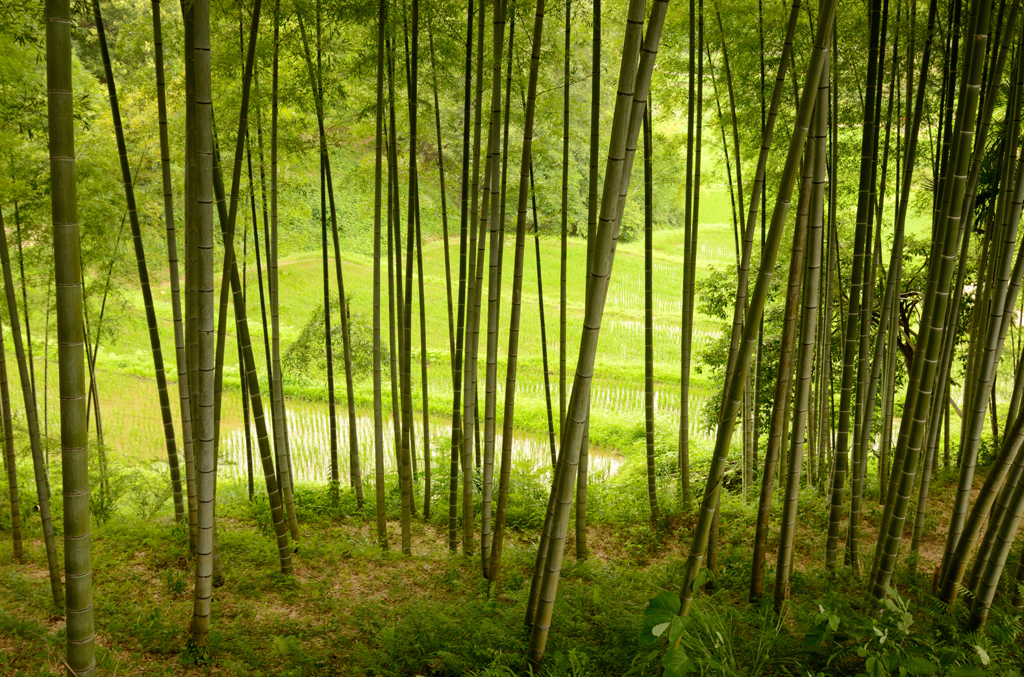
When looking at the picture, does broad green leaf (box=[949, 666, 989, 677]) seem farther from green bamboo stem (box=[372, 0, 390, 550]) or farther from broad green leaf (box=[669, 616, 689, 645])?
green bamboo stem (box=[372, 0, 390, 550])

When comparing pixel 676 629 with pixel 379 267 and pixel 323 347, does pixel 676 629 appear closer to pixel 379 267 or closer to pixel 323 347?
pixel 379 267

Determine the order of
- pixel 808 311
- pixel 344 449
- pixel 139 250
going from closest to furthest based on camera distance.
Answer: pixel 808 311
pixel 139 250
pixel 344 449

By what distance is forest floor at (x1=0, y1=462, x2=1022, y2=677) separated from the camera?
2.51 metres

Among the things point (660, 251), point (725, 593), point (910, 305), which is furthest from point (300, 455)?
point (660, 251)

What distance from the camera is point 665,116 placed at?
6.70m

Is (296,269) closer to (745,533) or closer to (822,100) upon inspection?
(745,533)

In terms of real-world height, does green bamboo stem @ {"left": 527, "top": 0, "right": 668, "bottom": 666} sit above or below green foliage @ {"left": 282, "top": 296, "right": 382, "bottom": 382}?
above

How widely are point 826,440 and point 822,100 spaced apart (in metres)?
3.83

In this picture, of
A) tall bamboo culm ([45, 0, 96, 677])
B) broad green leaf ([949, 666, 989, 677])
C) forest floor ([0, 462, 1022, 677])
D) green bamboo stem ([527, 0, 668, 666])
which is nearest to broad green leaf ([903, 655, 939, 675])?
broad green leaf ([949, 666, 989, 677])

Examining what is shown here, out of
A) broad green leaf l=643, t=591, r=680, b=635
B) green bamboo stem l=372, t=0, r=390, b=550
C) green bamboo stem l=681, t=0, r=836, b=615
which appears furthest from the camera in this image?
green bamboo stem l=372, t=0, r=390, b=550

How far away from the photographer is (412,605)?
10.7 feet

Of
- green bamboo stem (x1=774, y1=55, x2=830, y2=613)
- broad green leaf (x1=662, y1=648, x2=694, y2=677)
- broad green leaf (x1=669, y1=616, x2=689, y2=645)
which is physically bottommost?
broad green leaf (x1=662, y1=648, x2=694, y2=677)

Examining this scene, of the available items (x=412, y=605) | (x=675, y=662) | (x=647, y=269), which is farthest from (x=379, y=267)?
(x=675, y=662)

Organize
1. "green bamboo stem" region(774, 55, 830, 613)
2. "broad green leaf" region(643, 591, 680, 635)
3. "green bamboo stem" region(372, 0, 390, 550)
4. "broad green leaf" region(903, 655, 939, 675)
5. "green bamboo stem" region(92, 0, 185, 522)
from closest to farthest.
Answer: "broad green leaf" region(643, 591, 680, 635) → "broad green leaf" region(903, 655, 939, 675) → "green bamboo stem" region(774, 55, 830, 613) → "green bamboo stem" region(92, 0, 185, 522) → "green bamboo stem" region(372, 0, 390, 550)
